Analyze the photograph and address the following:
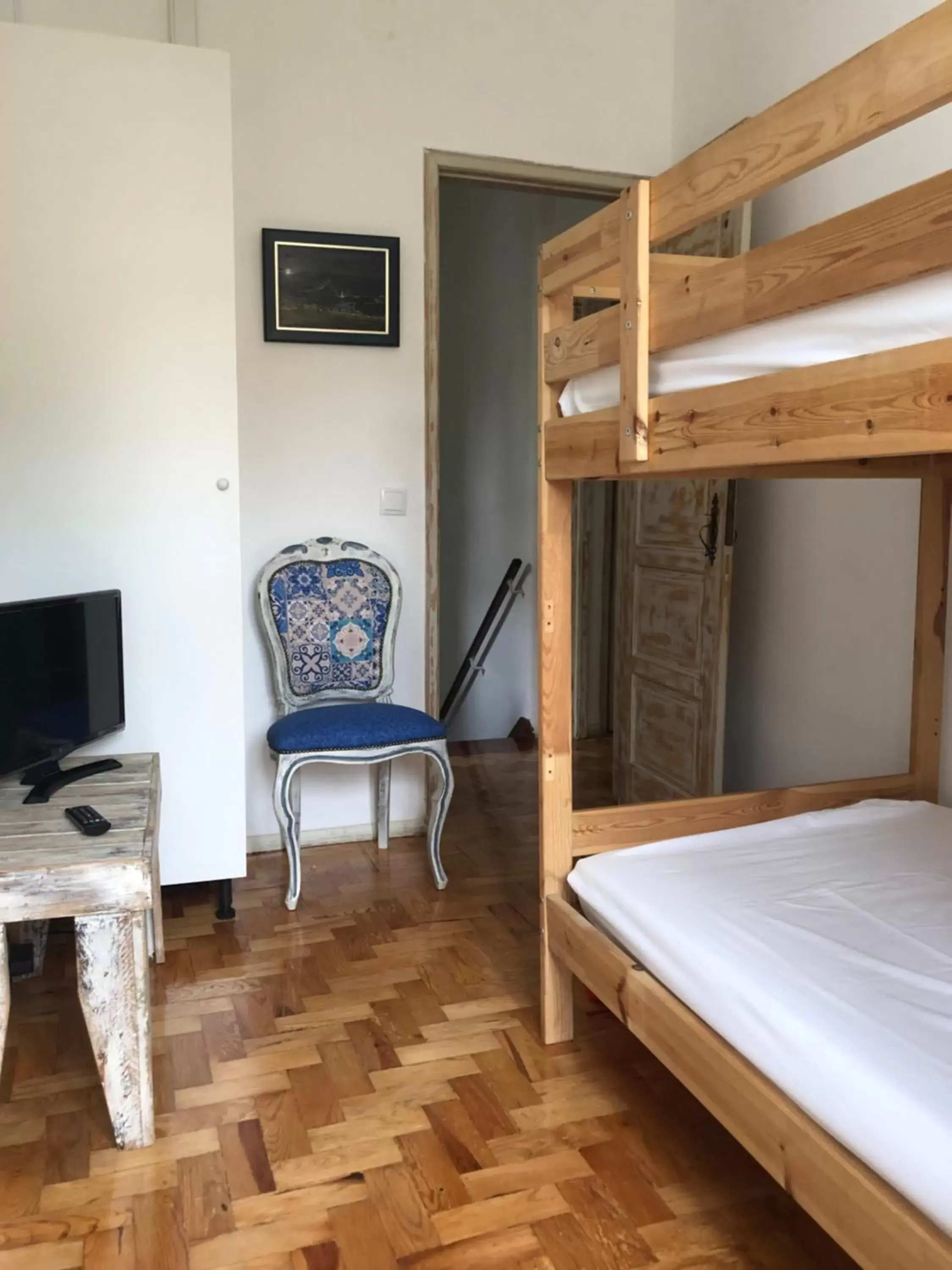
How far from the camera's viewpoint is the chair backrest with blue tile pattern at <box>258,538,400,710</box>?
3039 millimetres

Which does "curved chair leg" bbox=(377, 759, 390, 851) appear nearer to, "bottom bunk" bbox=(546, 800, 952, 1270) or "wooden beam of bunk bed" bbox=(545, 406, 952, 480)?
"bottom bunk" bbox=(546, 800, 952, 1270)

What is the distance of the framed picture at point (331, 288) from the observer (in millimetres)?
3020

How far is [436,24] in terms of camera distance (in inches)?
122

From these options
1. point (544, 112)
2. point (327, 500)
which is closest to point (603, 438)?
point (327, 500)

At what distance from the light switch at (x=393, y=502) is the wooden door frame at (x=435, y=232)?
8cm

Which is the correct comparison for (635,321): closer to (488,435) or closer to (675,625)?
(675,625)

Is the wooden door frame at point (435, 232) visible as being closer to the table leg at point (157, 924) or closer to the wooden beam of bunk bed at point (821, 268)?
the table leg at point (157, 924)

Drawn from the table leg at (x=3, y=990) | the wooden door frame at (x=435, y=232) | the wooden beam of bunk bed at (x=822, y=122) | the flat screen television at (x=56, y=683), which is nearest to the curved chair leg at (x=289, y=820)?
the flat screen television at (x=56, y=683)

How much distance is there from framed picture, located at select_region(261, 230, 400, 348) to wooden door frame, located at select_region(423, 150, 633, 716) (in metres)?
0.12

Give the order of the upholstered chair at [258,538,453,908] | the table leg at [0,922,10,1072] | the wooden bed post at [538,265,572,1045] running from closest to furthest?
the table leg at [0,922,10,1072] < the wooden bed post at [538,265,572,1045] < the upholstered chair at [258,538,453,908]

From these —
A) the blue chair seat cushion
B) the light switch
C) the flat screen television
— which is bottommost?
the blue chair seat cushion

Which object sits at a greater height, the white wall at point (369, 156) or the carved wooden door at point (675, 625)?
the white wall at point (369, 156)

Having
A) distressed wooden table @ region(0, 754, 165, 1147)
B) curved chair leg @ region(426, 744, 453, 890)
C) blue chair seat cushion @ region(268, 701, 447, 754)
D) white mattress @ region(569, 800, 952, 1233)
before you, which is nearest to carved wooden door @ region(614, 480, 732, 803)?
curved chair leg @ region(426, 744, 453, 890)

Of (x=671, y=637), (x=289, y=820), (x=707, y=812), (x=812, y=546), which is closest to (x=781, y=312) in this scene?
(x=707, y=812)
